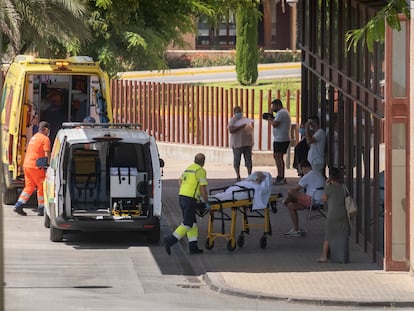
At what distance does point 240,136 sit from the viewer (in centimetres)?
2723

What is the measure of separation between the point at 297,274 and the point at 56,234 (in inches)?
173

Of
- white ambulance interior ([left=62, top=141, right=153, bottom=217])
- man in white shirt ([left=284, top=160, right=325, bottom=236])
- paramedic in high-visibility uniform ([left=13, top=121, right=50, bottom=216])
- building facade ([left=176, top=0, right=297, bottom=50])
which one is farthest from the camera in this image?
building facade ([left=176, top=0, right=297, bottom=50])

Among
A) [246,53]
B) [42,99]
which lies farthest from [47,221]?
[246,53]

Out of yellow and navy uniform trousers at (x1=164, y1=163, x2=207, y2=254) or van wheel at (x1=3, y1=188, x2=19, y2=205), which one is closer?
yellow and navy uniform trousers at (x1=164, y1=163, x2=207, y2=254)

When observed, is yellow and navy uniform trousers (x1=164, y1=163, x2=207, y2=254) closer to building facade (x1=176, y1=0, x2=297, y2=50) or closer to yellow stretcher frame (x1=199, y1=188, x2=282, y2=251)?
yellow stretcher frame (x1=199, y1=188, x2=282, y2=251)

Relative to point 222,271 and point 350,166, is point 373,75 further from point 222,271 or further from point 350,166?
point 222,271

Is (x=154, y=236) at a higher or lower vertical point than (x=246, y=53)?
lower

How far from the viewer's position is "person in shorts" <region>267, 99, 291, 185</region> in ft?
87.7

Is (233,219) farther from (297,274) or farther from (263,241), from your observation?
(297,274)

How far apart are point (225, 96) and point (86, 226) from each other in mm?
13875

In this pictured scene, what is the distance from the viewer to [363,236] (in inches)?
737

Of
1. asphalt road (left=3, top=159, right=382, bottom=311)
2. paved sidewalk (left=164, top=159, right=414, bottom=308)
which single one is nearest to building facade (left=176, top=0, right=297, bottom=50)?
asphalt road (left=3, top=159, right=382, bottom=311)

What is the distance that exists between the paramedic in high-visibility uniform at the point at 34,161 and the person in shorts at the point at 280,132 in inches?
261

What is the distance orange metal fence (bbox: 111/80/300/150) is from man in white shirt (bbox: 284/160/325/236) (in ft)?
33.5
